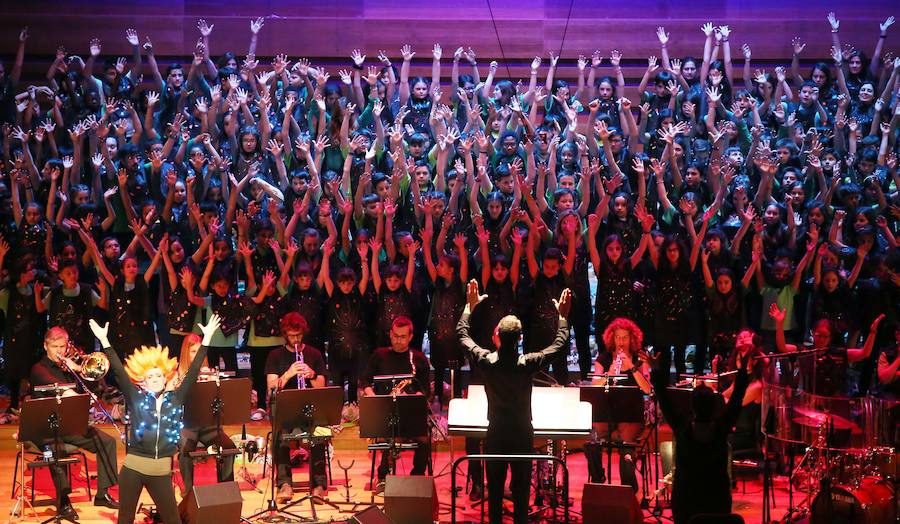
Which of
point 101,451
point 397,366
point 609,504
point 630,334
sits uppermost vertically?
point 630,334

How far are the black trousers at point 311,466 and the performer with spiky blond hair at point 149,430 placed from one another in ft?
4.05

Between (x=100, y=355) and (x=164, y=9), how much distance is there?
5.08m

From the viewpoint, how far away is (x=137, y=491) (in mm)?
5422

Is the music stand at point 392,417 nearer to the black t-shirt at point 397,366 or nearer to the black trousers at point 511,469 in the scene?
the black t-shirt at point 397,366

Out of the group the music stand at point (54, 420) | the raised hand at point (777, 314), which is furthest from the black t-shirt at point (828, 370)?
the music stand at point (54, 420)

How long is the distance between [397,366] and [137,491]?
7.42 ft

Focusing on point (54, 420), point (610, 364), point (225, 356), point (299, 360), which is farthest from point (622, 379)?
point (54, 420)

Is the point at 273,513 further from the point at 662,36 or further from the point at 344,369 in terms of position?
the point at 662,36

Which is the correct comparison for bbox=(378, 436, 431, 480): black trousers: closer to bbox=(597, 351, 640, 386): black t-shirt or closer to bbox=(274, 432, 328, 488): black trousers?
bbox=(274, 432, 328, 488): black trousers

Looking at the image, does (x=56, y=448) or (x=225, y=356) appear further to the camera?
(x=225, y=356)

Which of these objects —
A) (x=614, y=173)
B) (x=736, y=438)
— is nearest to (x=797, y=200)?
(x=614, y=173)

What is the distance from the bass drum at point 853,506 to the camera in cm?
523

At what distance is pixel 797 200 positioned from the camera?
27.8ft

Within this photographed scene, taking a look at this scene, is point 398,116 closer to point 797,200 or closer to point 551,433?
point 797,200
